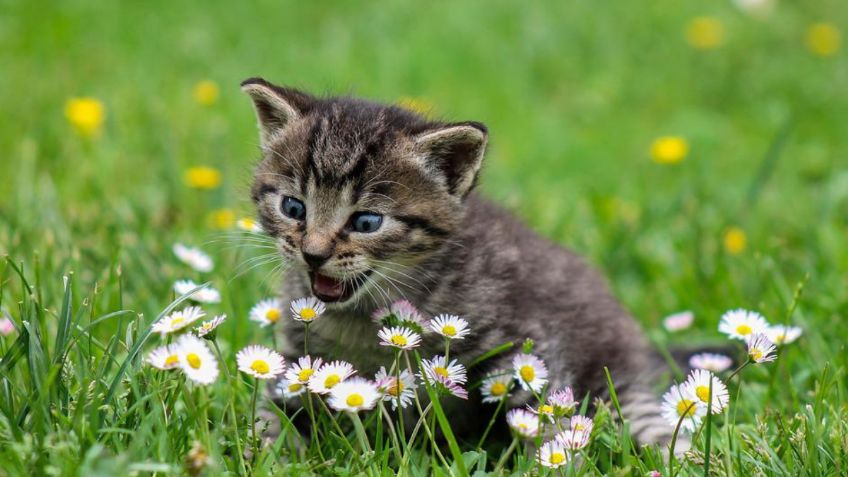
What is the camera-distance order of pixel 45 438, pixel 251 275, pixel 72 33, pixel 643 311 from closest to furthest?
pixel 45 438, pixel 251 275, pixel 643 311, pixel 72 33

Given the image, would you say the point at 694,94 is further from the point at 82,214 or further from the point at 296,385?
the point at 296,385

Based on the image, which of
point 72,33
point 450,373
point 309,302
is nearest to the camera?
point 450,373

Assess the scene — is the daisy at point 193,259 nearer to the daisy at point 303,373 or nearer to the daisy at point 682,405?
the daisy at point 303,373

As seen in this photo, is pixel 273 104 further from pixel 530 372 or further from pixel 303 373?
pixel 530 372

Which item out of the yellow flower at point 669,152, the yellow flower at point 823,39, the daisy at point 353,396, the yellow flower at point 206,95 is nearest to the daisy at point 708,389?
the daisy at point 353,396

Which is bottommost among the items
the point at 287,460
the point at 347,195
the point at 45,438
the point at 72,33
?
the point at 45,438

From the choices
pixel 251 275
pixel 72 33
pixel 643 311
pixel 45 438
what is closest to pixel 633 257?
pixel 643 311
